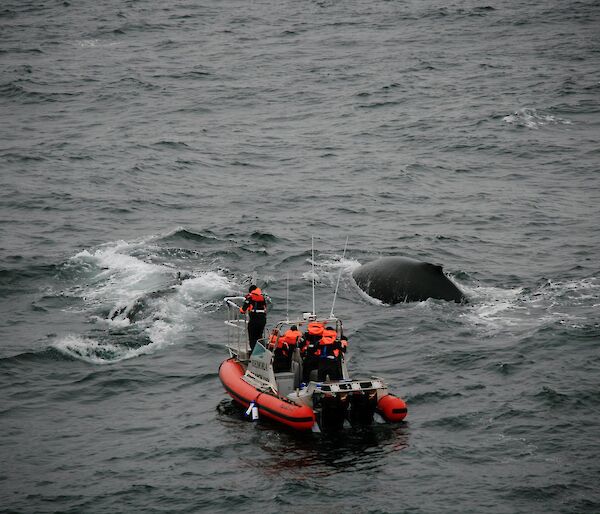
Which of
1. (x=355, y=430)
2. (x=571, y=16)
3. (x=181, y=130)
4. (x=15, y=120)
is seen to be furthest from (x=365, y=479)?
(x=571, y=16)

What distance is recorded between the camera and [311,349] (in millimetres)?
20547

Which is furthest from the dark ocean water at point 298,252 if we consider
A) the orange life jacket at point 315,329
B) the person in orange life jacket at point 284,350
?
the orange life jacket at point 315,329

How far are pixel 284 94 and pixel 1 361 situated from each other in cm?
3523

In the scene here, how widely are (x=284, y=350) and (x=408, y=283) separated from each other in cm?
781

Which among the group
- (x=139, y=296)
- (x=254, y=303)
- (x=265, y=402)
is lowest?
(x=139, y=296)

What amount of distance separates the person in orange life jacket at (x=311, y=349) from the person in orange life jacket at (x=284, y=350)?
0.57 m

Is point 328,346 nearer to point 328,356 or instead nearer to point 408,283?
point 328,356

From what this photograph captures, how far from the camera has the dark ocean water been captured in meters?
18.6

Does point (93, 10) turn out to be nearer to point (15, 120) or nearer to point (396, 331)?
point (15, 120)

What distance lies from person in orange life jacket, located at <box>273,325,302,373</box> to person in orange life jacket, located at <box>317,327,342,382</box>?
1.07 m

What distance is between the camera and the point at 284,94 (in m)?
56.6

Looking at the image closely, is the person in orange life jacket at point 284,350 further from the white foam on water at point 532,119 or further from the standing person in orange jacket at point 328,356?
the white foam on water at point 532,119

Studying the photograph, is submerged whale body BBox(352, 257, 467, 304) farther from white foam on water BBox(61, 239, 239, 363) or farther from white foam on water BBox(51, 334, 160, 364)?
white foam on water BBox(51, 334, 160, 364)

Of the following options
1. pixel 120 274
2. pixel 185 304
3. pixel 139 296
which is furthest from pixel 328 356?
pixel 120 274
